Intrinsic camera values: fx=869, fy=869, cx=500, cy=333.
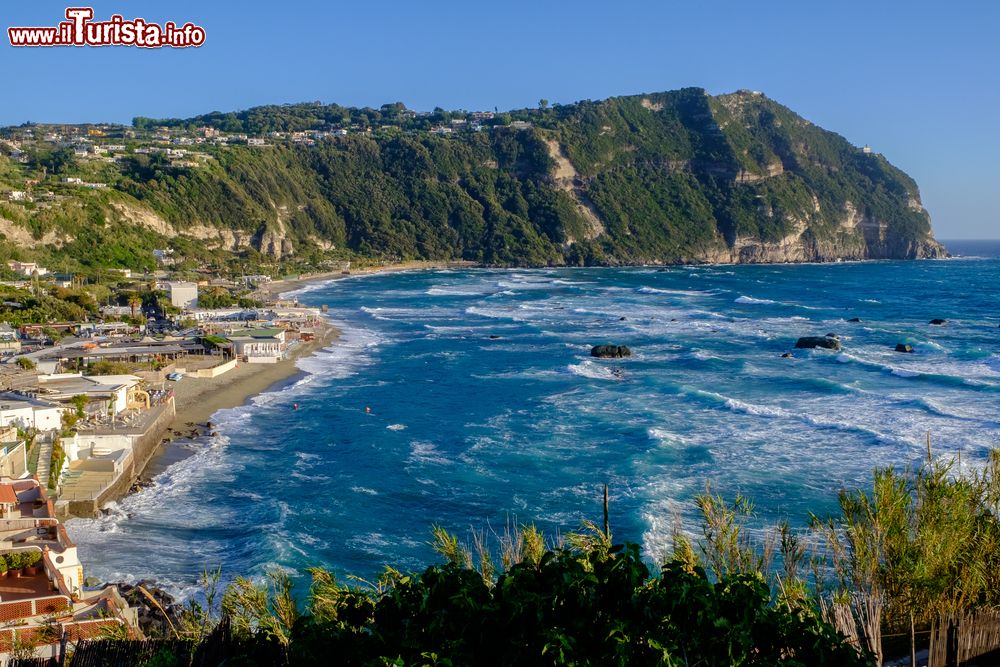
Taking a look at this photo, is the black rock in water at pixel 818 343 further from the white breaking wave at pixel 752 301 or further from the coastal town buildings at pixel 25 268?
the coastal town buildings at pixel 25 268

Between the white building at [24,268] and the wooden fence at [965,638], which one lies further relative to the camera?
the white building at [24,268]

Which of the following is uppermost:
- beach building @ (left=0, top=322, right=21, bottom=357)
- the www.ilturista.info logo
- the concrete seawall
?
the www.ilturista.info logo

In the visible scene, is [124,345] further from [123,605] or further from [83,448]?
[123,605]

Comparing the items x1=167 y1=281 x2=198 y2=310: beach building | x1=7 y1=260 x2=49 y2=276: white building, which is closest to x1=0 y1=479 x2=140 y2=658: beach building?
x1=167 y1=281 x2=198 y2=310: beach building

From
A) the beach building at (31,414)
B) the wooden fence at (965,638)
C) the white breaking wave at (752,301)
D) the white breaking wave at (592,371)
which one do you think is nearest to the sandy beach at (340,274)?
the white breaking wave at (592,371)

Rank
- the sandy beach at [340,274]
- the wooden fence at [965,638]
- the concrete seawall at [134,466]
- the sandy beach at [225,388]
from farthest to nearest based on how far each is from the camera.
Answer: the sandy beach at [340,274] < the sandy beach at [225,388] < the concrete seawall at [134,466] < the wooden fence at [965,638]

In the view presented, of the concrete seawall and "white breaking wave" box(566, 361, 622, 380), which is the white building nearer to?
the concrete seawall
